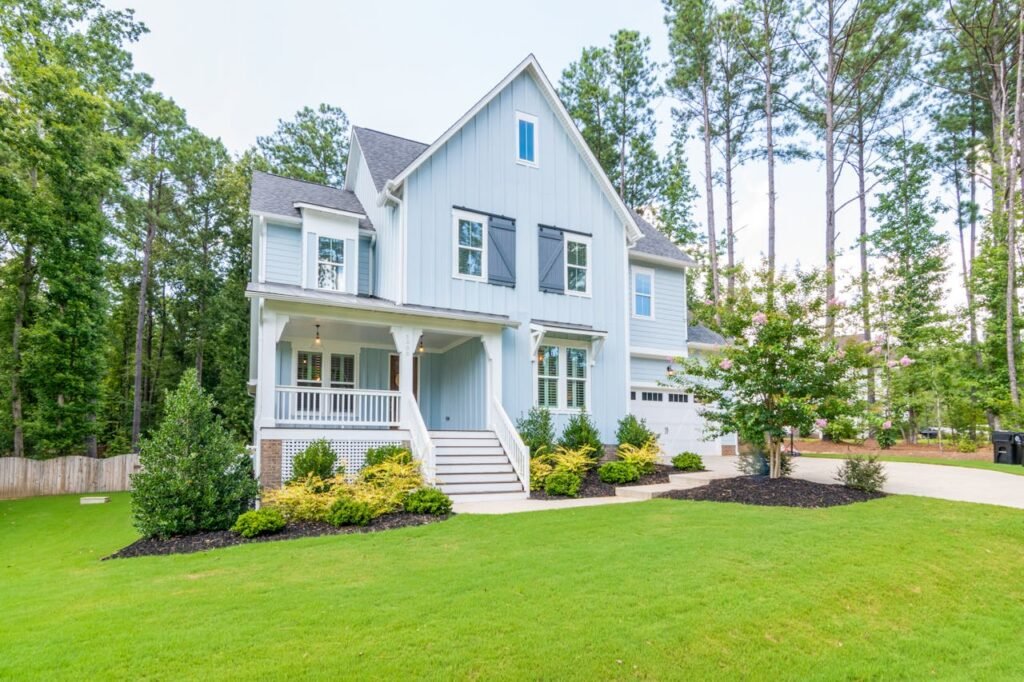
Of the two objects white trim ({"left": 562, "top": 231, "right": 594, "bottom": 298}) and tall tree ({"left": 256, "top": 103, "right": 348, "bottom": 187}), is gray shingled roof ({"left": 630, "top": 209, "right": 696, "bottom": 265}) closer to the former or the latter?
white trim ({"left": 562, "top": 231, "right": 594, "bottom": 298})

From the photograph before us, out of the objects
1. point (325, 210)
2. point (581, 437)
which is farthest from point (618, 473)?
point (325, 210)

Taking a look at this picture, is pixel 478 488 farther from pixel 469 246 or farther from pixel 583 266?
pixel 583 266

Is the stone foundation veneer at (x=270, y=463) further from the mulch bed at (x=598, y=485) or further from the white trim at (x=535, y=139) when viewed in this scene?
the white trim at (x=535, y=139)

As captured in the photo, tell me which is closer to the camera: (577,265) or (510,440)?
(510,440)

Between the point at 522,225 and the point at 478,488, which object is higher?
the point at 522,225

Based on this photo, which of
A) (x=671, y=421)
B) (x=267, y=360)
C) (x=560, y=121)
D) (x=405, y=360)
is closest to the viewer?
(x=267, y=360)

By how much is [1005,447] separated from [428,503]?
15.4 meters

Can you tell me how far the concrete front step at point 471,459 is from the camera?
1132 centimetres

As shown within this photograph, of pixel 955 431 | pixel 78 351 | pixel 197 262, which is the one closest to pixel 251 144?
pixel 197 262

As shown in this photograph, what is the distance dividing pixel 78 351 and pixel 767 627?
2128 centimetres

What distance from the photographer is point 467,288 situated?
13.5 meters

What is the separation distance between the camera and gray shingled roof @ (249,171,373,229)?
13766 millimetres

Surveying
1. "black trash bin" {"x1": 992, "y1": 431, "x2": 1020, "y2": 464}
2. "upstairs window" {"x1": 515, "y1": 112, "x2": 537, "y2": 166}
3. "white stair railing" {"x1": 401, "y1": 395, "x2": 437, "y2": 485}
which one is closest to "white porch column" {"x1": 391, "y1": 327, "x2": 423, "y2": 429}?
"white stair railing" {"x1": 401, "y1": 395, "x2": 437, "y2": 485}

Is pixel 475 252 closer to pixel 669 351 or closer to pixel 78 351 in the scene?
pixel 669 351
